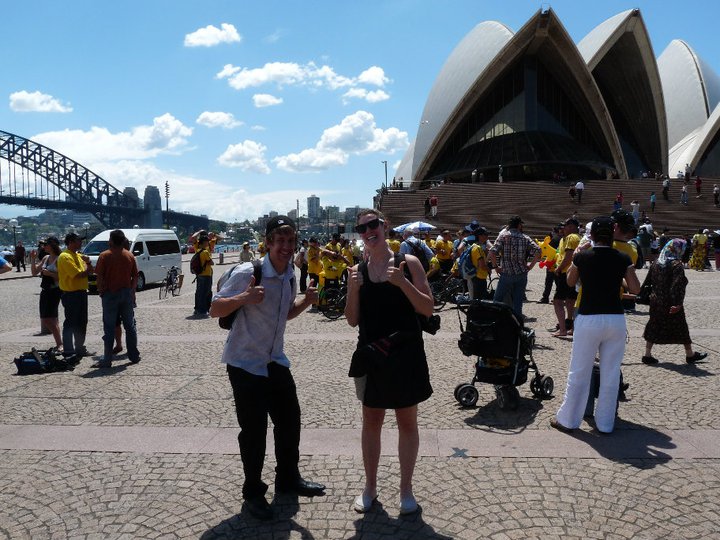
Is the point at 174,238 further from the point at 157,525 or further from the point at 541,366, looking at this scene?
the point at 157,525

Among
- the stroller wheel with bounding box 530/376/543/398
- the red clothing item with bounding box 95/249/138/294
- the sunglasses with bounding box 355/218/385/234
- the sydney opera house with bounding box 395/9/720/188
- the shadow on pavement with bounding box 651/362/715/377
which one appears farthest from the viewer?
the sydney opera house with bounding box 395/9/720/188

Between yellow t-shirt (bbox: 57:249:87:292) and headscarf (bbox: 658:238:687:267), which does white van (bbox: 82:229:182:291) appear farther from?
headscarf (bbox: 658:238:687:267)

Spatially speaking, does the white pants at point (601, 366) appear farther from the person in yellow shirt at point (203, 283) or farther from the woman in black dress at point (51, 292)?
the person in yellow shirt at point (203, 283)

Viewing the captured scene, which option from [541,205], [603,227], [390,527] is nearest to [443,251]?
[603,227]

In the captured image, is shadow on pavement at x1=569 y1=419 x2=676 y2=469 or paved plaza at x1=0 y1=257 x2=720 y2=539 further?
shadow on pavement at x1=569 y1=419 x2=676 y2=469

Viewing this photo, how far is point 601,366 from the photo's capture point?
4543 millimetres

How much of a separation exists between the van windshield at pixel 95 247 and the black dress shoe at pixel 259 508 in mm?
16989

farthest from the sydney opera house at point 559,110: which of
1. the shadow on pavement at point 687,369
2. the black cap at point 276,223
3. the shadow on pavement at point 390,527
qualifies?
the shadow on pavement at point 390,527

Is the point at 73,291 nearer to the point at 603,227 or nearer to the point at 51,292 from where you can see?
the point at 51,292

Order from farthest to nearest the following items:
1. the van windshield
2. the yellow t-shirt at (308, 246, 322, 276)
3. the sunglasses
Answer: the van windshield, the yellow t-shirt at (308, 246, 322, 276), the sunglasses

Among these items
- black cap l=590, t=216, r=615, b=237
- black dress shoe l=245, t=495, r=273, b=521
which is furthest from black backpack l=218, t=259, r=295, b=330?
black cap l=590, t=216, r=615, b=237

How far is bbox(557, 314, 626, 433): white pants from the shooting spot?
446 centimetres

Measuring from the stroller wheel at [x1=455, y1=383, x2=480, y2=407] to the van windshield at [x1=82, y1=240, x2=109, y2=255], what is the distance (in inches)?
634

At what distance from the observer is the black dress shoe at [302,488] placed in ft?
11.6
